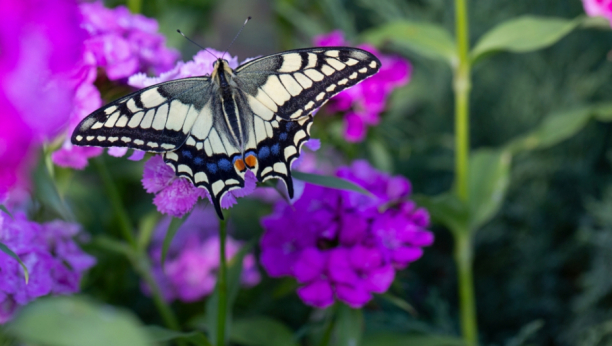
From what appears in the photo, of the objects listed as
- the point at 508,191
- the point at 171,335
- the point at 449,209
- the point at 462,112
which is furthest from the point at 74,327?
the point at 508,191

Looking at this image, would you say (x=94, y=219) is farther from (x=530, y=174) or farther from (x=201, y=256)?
(x=530, y=174)

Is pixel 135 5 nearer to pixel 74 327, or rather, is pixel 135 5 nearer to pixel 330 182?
pixel 330 182

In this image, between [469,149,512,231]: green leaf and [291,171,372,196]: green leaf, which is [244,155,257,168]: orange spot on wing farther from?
[469,149,512,231]: green leaf

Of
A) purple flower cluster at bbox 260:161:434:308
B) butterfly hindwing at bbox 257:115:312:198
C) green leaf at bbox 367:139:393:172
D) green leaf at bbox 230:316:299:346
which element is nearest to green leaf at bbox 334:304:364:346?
purple flower cluster at bbox 260:161:434:308

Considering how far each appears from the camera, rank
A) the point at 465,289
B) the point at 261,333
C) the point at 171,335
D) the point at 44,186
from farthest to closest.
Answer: the point at 465,289
the point at 261,333
the point at 171,335
the point at 44,186

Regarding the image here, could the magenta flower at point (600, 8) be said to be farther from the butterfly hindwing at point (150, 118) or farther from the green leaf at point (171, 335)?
the green leaf at point (171, 335)
